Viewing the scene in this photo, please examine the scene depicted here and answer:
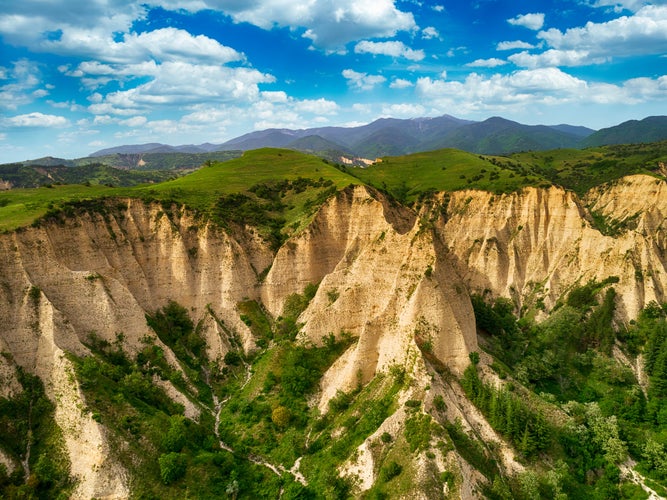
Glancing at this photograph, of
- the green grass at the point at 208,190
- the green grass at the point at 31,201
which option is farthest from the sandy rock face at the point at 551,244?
the green grass at the point at 31,201

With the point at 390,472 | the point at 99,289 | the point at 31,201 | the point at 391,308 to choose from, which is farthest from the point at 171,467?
the point at 31,201

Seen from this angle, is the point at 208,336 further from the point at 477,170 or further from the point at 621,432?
the point at 477,170

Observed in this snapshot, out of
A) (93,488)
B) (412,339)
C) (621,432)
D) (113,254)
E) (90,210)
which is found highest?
(90,210)

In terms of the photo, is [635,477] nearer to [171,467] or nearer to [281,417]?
[281,417]

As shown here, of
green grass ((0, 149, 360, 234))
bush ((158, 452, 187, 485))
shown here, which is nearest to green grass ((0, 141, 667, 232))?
green grass ((0, 149, 360, 234))

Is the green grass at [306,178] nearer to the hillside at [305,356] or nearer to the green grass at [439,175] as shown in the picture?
the green grass at [439,175]

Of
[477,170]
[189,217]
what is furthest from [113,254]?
[477,170]
